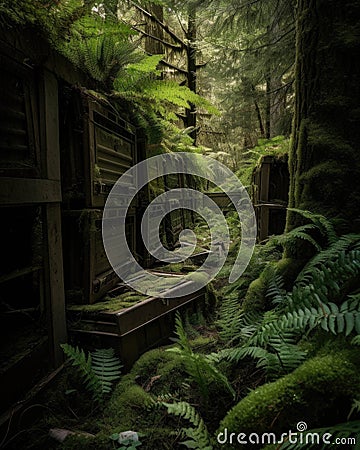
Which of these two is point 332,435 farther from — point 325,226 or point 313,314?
point 325,226

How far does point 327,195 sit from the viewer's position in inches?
111

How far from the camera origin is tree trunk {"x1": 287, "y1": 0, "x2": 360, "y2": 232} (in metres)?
2.68

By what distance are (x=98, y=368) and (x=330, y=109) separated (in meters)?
3.17

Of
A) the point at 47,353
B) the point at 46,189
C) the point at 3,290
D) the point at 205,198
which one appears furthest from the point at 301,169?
the point at 205,198

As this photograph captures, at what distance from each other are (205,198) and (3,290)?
678 cm

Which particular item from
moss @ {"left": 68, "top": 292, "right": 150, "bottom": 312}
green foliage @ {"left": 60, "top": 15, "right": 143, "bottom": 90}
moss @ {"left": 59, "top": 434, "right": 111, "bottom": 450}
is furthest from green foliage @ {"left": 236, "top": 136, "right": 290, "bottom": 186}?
moss @ {"left": 59, "top": 434, "right": 111, "bottom": 450}

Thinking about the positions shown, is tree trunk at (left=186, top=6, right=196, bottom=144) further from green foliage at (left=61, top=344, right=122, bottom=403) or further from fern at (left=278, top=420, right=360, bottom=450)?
fern at (left=278, top=420, right=360, bottom=450)

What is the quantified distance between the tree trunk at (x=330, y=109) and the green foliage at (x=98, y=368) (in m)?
2.35

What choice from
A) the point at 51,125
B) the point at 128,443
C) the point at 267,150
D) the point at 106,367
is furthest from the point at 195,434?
the point at 267,150

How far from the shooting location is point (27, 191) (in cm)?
229

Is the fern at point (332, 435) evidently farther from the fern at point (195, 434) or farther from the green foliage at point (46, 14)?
the green foliage at point (46, 14)

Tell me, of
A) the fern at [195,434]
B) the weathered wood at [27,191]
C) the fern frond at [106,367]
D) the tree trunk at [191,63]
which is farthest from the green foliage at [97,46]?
the tree trunk at [191,63]

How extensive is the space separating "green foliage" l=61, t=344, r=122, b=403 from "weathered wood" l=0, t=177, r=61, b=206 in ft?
3.96

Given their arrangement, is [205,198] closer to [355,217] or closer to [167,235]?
[167,235]
